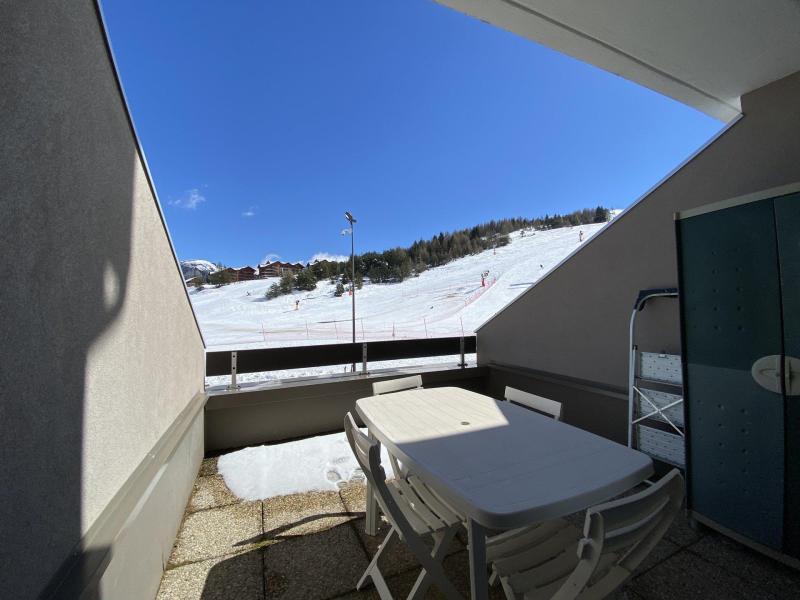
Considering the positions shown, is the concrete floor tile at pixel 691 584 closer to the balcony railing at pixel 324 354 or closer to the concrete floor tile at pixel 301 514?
the concrete floor tile at pixel 301 514

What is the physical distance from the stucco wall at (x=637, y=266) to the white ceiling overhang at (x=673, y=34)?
0.26 meters

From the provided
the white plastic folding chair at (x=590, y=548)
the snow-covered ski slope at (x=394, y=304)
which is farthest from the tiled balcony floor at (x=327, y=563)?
the snow-covered ski slope at (x=394, y=304)

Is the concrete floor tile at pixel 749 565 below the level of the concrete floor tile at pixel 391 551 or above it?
below

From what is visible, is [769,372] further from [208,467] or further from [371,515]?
[208,467]

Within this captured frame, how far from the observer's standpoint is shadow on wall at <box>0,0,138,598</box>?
818 millimetres

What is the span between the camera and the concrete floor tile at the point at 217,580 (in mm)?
1674

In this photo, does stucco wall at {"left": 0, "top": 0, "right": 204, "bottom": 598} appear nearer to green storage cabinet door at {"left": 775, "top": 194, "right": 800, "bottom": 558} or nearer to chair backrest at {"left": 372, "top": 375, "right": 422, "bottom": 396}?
chair backrest at {"left": 372, "top": 375, "right": 422, "bottom": 396}

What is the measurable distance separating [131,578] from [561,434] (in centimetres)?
198

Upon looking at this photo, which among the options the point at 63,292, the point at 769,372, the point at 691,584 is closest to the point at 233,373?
the point at 63,292

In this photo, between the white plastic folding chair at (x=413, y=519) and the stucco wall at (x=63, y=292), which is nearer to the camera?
the stucco wall at (x=63, y=292)

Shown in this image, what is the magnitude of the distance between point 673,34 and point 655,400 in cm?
271

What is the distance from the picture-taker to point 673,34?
232 cm

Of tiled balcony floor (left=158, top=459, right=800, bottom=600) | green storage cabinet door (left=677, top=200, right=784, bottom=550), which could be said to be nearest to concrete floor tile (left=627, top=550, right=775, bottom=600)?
tiled balcony floor (left=158, top=459, right=800, bottom=600)

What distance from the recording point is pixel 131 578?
134 cm
